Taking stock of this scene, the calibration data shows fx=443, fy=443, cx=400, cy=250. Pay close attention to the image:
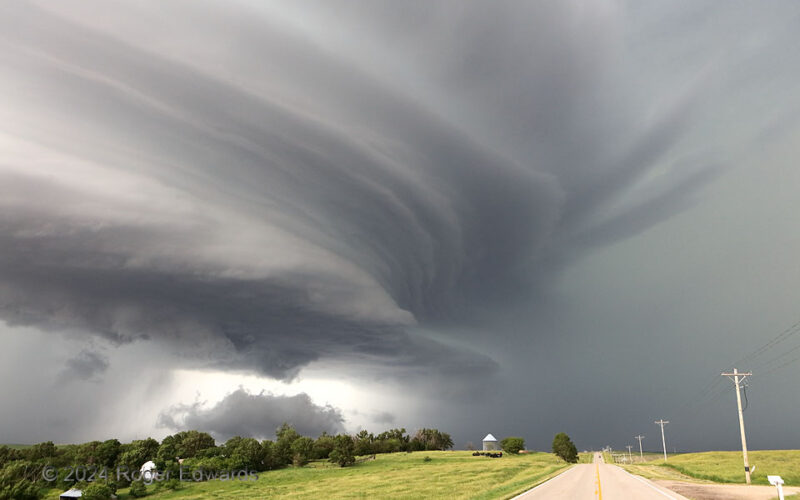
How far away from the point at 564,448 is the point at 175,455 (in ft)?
353

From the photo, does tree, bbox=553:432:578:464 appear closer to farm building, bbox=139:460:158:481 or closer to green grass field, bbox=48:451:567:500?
green grass field, bbox=48:451:567:500

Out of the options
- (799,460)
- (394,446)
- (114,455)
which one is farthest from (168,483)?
(799,460)

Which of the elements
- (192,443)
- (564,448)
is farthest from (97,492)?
(564,448)

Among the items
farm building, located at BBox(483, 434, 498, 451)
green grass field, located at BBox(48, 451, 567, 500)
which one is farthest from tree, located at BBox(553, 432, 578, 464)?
farm building, located at BBox(483, 434, 498, 451)

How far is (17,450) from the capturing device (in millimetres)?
120375

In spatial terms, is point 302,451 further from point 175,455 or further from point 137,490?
point 137,490

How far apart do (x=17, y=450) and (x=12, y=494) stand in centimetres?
7101

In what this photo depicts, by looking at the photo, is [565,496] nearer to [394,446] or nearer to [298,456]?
[298,456]

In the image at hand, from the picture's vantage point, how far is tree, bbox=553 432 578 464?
390 feet

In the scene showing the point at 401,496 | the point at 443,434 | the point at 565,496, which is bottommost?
the point at 443,434

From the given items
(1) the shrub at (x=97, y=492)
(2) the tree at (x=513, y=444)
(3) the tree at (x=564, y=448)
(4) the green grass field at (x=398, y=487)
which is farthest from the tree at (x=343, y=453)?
(2) the tree at (x=513, y=444)

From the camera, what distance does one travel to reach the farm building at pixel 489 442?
18106 centimetres

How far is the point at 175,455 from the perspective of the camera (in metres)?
124

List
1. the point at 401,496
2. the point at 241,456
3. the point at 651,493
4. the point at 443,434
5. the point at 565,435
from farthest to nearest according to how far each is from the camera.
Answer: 1. the point at 443,434
2. the point at 565,435
3. the point at 241,456
4. the point at 401,496
5. the point at 651,493
